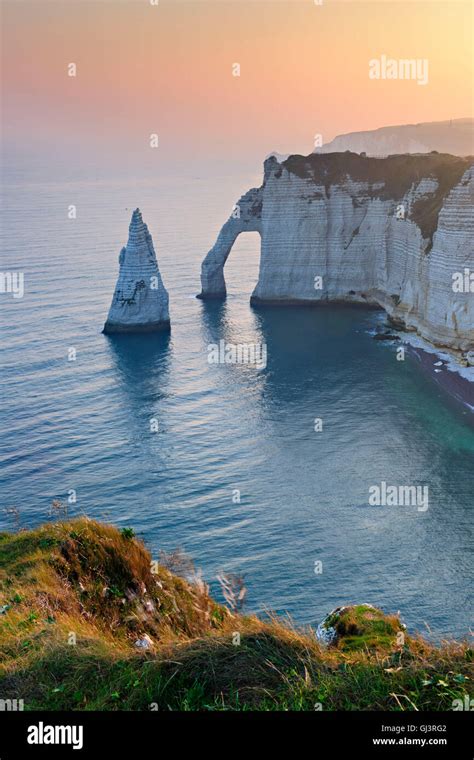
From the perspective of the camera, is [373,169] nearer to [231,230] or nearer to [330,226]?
[330,226]

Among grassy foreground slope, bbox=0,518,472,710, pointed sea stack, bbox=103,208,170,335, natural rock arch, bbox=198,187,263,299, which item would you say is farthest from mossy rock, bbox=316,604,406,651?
natural rock arch, bbox=198,187,263,299

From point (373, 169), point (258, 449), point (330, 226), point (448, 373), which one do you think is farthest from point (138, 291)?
point (373, 169)

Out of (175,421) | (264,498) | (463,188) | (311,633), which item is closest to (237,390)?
(175,421)

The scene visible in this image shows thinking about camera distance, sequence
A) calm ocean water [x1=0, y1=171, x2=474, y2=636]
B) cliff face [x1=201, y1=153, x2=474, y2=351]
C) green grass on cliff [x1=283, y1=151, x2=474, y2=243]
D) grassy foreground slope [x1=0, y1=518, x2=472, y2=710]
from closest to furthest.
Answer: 1. grassy foreground slope [x1=0, y1=518, x2=472, y2=710]
2. calm ocean water [x1=0, y1=171, x2=474, y2=636]
3. green grass on cliff [x1=283, y1=151, x2=474, y2=243]
4. cliff face [x1=201, y1=153, x2=474, y2=351]

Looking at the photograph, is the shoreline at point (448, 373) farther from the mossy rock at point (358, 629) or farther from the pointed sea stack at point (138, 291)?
the mossy rock at point (358, 629)

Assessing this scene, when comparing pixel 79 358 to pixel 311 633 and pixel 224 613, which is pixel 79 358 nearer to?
pixel 224 613

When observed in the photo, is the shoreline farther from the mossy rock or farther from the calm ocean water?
the mossy rock
